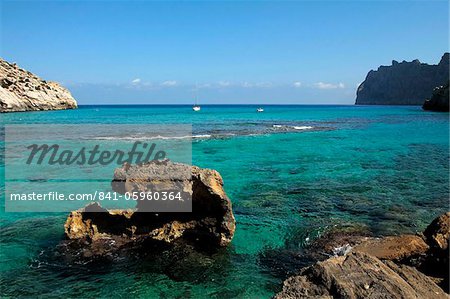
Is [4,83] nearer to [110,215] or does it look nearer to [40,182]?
[40,182]

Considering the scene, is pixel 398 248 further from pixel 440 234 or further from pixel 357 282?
pixel 357 282

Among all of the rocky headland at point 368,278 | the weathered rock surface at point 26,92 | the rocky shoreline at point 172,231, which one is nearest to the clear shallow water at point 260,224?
the rocky shoreline at point 172,231

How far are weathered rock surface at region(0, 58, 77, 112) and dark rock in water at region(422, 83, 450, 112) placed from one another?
110 m

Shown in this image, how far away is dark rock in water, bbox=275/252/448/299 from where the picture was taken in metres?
5.00

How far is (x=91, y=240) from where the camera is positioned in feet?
34.1

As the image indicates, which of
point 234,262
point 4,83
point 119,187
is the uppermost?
point 4,83

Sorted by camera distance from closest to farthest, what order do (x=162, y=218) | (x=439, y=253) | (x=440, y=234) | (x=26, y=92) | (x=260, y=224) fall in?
(x=439, y=253), (x=440, y=234), (x=162, y=218), (x=260, y=224), (x=26, y=92)

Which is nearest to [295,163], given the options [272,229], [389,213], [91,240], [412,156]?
[412,156]

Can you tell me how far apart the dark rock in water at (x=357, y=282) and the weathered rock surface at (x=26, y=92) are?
330 ft

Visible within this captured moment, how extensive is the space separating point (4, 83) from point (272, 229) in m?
101

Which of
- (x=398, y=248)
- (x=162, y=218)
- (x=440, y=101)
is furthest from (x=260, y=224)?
(x=440, y=101)

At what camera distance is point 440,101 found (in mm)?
102812

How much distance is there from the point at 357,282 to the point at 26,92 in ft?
373

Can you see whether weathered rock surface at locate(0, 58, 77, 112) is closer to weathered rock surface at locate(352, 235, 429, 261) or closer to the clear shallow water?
the clear shallow water
